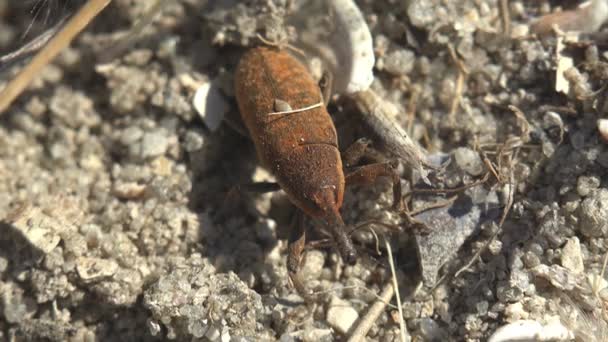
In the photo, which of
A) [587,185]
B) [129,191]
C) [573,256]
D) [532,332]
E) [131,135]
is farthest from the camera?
[131,135]

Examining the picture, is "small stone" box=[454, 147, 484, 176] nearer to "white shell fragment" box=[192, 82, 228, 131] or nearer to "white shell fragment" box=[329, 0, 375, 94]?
"white shell fragment" box=[329, 0, 375, 94]

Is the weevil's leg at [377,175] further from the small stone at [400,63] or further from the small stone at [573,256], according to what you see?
the small stone at [573,256]

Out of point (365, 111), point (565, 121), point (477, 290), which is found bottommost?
point (477, 290)

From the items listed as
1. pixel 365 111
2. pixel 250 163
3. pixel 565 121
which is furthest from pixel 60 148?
pixel 565 121

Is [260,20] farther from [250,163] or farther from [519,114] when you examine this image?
[519,114]

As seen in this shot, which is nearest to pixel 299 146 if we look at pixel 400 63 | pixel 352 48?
pixel 352 48

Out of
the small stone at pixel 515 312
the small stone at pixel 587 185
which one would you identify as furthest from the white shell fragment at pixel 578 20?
the small stone at pixel 515 312

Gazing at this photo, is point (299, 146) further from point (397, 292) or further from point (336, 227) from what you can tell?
point (397, 292)
